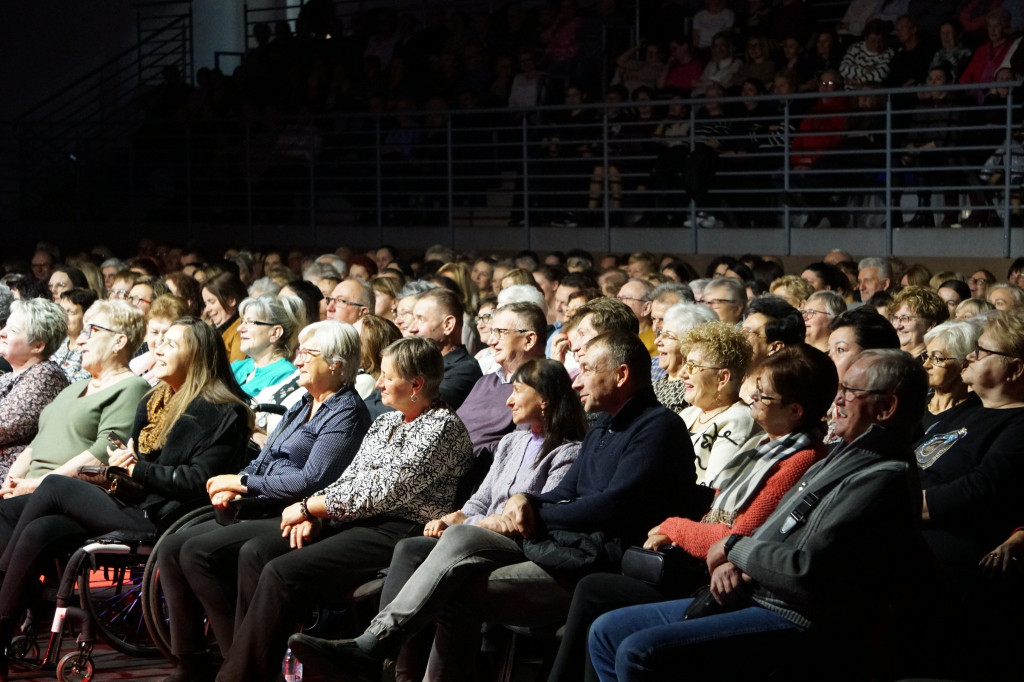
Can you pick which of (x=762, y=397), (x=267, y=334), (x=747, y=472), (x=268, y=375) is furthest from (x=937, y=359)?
(x=267, y=334)

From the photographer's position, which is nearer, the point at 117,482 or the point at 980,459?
the point at 980,459

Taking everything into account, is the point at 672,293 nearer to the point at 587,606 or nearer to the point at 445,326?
the point at 445,326

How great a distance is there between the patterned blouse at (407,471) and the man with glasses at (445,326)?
1.38 metres

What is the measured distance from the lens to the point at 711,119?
1162 centimetres

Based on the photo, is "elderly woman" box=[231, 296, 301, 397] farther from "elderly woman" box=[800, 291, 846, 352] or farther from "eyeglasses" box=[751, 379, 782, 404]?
"eyeglasses" box=[751, 379, 782, 404]

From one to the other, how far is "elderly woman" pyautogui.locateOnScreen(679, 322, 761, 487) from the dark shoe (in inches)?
50.4

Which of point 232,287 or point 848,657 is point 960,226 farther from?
point 848,657

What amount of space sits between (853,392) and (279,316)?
3678mm

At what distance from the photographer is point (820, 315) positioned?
251 inches

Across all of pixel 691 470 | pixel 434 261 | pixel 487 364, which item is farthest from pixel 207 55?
pixel 691 470

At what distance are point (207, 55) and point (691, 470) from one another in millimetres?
15000

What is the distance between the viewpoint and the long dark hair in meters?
4.75

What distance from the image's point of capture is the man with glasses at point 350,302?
7723 millimetres

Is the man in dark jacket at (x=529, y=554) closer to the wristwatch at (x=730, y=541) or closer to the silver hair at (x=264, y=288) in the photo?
the wristwatch at (x=730, y=541)
